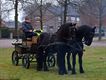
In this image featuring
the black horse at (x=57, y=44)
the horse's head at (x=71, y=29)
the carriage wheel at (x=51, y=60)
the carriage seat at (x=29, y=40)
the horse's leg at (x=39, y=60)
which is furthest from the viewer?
the carriage wheel at (x=51, y=60)

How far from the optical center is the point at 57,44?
14.1 metres

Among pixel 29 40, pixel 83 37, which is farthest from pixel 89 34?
pixel 29 40

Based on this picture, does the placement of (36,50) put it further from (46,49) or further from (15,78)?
(15,78)

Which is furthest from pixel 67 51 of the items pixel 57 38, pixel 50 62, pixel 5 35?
pixel 5 35

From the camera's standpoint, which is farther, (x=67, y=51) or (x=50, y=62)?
(x=50, y=62)

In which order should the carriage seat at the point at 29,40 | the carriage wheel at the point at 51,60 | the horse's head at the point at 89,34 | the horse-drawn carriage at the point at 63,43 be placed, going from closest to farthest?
the horse-drawn carriage at the point at 63,43, the horse's head at the point at 89,34, the carriage seat at the point at 29,40, the carriage wheel at the point at 51,60

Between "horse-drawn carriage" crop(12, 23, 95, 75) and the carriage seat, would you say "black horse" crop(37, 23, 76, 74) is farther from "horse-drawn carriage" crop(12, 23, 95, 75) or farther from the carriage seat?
the carriage seat

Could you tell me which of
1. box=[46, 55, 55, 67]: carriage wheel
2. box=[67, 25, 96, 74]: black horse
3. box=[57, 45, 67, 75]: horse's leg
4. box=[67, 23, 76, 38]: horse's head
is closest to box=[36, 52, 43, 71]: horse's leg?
box=[46, 55, 55, 67]: carriage wheel

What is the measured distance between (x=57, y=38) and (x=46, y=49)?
1440mm

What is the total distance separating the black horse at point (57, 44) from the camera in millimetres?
13719

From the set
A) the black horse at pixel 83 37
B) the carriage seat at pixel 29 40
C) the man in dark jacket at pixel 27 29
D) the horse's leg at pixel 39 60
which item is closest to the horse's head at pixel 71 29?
the black horse at pixel 83 37

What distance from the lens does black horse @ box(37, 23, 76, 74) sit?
13719mm

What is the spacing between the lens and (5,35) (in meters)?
67.2

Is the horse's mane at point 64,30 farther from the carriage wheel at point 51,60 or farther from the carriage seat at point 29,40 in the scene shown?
the carriage wheel at point 51,60
